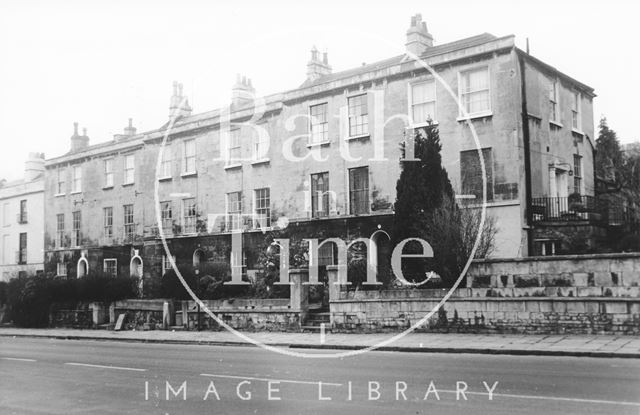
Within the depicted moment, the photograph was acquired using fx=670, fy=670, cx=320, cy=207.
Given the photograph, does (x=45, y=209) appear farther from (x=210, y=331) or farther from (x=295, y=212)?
(x=210, y=331)

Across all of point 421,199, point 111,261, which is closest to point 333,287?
point 421,199

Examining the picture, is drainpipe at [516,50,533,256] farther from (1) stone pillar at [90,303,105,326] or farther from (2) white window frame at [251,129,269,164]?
(1) stone pillar at [90,303,105,326]

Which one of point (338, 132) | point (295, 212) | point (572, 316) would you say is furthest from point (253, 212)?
point (572, 316)

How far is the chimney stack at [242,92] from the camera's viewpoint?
121ft

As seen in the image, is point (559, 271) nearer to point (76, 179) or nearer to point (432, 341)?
point (432, 341)

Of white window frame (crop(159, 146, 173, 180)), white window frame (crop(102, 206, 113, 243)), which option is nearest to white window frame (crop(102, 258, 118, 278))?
white window frame (crop(102, 206, 113, 243))

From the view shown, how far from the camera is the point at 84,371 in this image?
13.2m

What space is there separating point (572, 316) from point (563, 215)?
795 centimetres

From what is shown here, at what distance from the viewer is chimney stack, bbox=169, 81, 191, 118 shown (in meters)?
41.2

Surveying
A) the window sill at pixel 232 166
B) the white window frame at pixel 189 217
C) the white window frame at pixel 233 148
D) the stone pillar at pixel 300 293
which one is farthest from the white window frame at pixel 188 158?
the stone pillar at pixel 300 293

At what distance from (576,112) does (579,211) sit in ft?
24.1

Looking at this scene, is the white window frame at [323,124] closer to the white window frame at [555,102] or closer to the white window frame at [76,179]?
the white window frame at [555,102]

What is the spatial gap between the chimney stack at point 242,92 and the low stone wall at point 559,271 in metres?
20.7

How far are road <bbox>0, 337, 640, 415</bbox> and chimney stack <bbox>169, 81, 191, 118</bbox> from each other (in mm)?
27561
